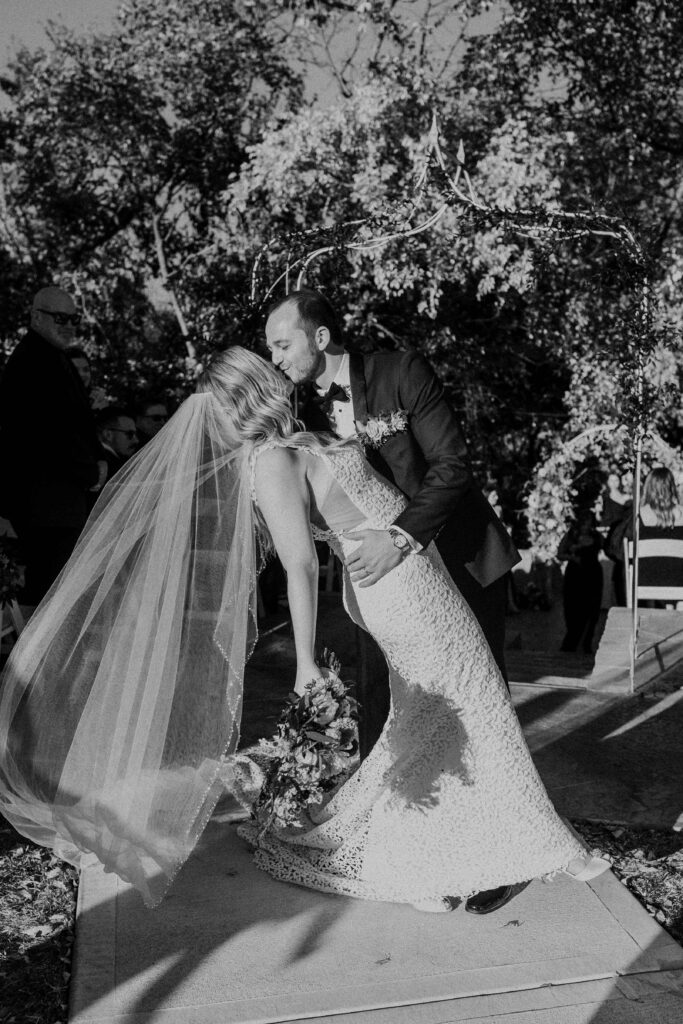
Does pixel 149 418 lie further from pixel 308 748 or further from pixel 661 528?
pixel 308 748

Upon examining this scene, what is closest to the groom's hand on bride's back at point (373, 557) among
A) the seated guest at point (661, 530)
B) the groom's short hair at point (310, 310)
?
the groom's short hair at point (310, 310)

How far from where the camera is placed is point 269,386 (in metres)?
3.21

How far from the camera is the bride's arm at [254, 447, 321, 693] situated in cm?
312

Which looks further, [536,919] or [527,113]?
[527,113]

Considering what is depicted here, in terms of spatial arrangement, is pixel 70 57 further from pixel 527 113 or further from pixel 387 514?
pixel 387 514

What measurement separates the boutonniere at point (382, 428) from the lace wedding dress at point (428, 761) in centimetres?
28

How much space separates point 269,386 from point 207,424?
0.31 meters

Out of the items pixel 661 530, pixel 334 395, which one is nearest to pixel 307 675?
pixel 334 395

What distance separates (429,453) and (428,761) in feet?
3.47

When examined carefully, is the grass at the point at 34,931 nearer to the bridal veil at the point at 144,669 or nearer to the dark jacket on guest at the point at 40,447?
the bridal veil at the point at 144,669

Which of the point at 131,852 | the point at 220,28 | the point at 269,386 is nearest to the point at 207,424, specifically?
the point at 269,386

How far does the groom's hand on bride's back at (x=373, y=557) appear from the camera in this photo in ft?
10.6

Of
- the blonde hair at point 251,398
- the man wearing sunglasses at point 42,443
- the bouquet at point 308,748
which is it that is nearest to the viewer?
the bouquet at point 308,748

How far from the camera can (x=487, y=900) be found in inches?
128
